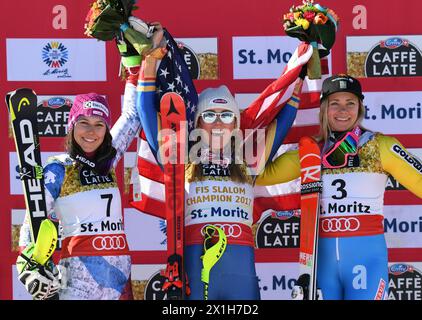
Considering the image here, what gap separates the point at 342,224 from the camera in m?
4.98

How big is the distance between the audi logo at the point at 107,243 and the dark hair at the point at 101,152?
13.9 inches

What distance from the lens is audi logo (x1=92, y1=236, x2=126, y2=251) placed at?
483 centimetres

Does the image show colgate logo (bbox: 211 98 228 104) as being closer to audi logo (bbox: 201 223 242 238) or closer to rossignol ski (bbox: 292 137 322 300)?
rossignol ski (bbox: 292 137 322 300)

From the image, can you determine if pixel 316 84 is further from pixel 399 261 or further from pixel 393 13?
pixel 399 261

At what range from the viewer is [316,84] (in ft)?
17.9

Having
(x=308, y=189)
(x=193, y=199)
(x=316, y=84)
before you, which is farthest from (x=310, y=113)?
(x=193, y=199)

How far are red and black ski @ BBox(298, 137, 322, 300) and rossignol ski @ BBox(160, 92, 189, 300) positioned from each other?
2.14ft

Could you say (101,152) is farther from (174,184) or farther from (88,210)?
(174,184)

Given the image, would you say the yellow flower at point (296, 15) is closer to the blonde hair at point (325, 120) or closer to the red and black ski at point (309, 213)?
the blonde hair at point (325, 120)

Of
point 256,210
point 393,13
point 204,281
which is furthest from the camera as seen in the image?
point 393,13

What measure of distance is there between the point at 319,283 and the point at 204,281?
0.64 meters

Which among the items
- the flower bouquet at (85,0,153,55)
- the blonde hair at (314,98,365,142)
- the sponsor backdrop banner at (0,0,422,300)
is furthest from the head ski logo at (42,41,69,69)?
the blonde hair at (314,98,365,142)

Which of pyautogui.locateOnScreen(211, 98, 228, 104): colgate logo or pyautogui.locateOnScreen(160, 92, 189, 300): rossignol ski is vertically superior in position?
pyautogui.locateOnScreen(211, 98, 228, 104): colgate logo

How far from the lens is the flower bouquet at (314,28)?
5250 millimetres
